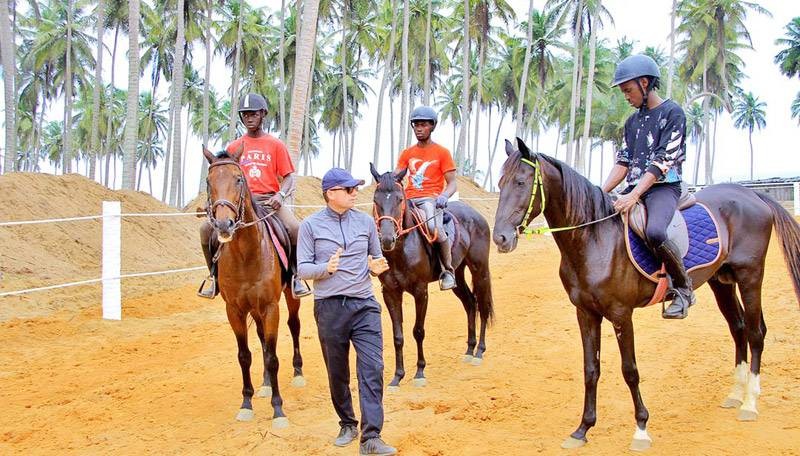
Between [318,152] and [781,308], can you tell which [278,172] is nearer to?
[781,308]

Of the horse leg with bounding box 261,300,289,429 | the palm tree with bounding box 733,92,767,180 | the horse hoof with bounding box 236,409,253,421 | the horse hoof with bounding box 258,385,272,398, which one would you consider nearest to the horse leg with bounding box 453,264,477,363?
the horse hoof with bounding box 258,385,272,398

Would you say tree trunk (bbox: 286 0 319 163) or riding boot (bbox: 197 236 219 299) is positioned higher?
tree trunk (bbox: 286 0 319 163)

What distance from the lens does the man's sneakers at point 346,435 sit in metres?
Result: 4.71

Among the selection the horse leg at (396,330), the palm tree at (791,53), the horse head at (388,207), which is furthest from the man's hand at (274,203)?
the palm tree at (791,53)

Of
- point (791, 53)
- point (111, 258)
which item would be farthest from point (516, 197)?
point (791, 53)

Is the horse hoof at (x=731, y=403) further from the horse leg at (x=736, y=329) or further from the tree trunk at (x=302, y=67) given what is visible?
the tree trunk at (x=302, y=67)

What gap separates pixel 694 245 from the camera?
5.13 m

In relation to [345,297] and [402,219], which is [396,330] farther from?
[345,297]

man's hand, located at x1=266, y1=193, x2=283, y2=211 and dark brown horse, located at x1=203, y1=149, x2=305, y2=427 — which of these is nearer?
dark brown horse, located at x1=203, y1=149, x2=305, y2=427

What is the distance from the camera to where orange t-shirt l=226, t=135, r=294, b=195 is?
6488 millimetres

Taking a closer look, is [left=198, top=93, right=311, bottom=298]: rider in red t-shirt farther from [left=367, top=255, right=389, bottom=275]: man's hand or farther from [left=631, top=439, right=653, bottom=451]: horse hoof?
[left=631, top=439, right=653, bottom=451]: horse hoof

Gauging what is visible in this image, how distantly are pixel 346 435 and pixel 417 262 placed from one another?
250cm

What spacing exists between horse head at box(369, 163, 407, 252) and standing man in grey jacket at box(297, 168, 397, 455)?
1.38 meters

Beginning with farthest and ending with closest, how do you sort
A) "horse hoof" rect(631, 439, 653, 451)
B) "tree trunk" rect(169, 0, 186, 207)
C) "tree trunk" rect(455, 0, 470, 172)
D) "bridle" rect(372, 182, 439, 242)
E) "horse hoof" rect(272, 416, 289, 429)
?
"tree trunk" rect(455, 0, 470, 172)
"tree trunk" rect(169, 0, 186, 207)
"bridle" rect(372, 182, 439, 242)
"horse hoof" rect(272, 416, 289, 429)
"horse hoof" rect(631, 439, 653, 451)
